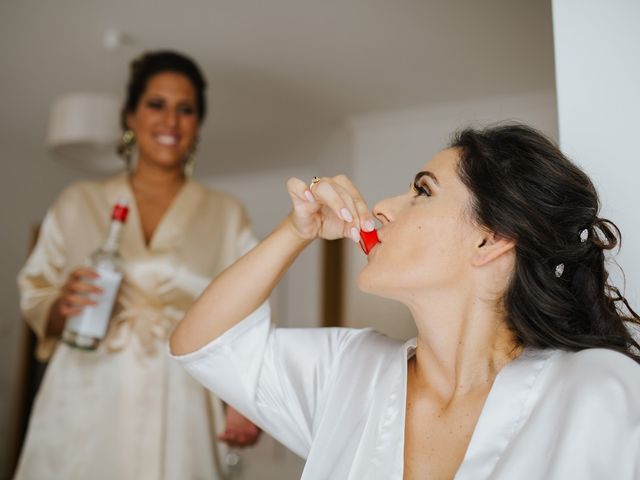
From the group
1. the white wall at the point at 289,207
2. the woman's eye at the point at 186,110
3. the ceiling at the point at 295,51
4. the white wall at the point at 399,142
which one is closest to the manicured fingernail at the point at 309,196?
the woman's eye at the point at 186,110

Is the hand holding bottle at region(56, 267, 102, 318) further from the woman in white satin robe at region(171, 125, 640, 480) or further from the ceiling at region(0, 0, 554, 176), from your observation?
the ceiling at region(0, 0, 554, 176)

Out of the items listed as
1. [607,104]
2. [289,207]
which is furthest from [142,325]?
[289,207]

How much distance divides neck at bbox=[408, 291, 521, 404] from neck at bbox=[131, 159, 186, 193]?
0.98m

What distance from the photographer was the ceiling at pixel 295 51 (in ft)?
7.81

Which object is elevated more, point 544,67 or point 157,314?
point 544,67

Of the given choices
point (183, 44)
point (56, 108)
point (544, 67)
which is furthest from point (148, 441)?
point (544, 67)

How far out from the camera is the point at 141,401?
145cm

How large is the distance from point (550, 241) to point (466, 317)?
0.56ft

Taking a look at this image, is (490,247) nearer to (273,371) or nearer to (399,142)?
(273,371)

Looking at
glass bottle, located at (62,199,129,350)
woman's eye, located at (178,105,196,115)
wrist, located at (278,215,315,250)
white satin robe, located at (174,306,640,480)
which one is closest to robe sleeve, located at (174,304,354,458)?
white satin robe, located at (174,306,640,480)

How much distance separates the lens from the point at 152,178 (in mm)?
1682

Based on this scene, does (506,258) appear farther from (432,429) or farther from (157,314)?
(157,314)

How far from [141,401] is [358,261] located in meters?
2.10

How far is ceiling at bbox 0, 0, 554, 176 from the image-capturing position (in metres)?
2.38
